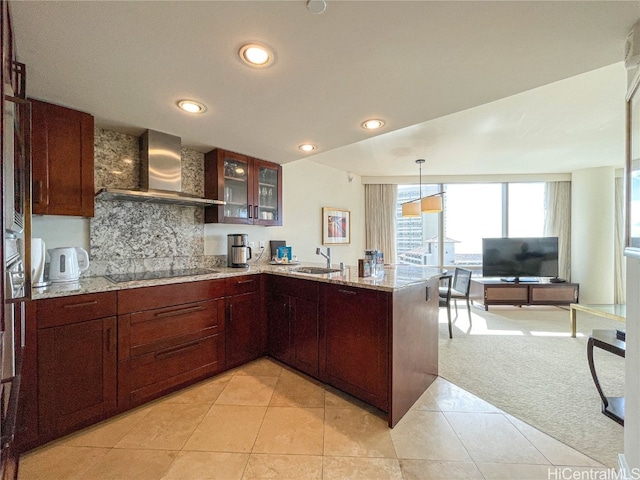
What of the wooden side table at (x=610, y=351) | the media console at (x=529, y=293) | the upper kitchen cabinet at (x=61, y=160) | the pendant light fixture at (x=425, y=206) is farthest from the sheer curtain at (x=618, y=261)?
the upper kitchen cabinet at (x=61, y=160)

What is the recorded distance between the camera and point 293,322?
2.39 metres

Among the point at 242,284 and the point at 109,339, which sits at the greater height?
the point at 242,284

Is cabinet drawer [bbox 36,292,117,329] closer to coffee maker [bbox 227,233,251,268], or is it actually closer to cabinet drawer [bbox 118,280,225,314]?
cabinet drawer [bbox 118,280,225,314]

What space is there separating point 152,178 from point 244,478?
2.31m

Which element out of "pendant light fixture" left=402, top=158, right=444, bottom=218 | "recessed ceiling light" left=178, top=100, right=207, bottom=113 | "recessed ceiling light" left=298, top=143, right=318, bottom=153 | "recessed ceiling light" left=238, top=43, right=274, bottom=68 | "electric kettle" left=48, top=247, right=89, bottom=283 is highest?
"recessed ceiling light" left=178, top=100, right=207, bottom=113

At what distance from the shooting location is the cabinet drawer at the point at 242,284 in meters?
2.38

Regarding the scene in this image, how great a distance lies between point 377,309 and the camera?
176 centimetres

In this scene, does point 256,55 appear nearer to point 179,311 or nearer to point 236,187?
point 236,187

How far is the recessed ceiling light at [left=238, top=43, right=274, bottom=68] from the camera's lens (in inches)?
50.5

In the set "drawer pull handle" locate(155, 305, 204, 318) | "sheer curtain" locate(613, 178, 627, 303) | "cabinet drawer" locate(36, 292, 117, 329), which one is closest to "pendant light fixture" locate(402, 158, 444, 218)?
"drawer pull handle" locate(155, 305, 204, 318)

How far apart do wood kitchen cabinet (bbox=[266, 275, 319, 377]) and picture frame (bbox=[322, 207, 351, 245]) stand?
1.92 m

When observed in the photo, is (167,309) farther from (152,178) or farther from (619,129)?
(619,129)

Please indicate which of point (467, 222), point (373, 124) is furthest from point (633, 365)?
point (467, 222)

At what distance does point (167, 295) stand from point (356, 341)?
1474 mm
